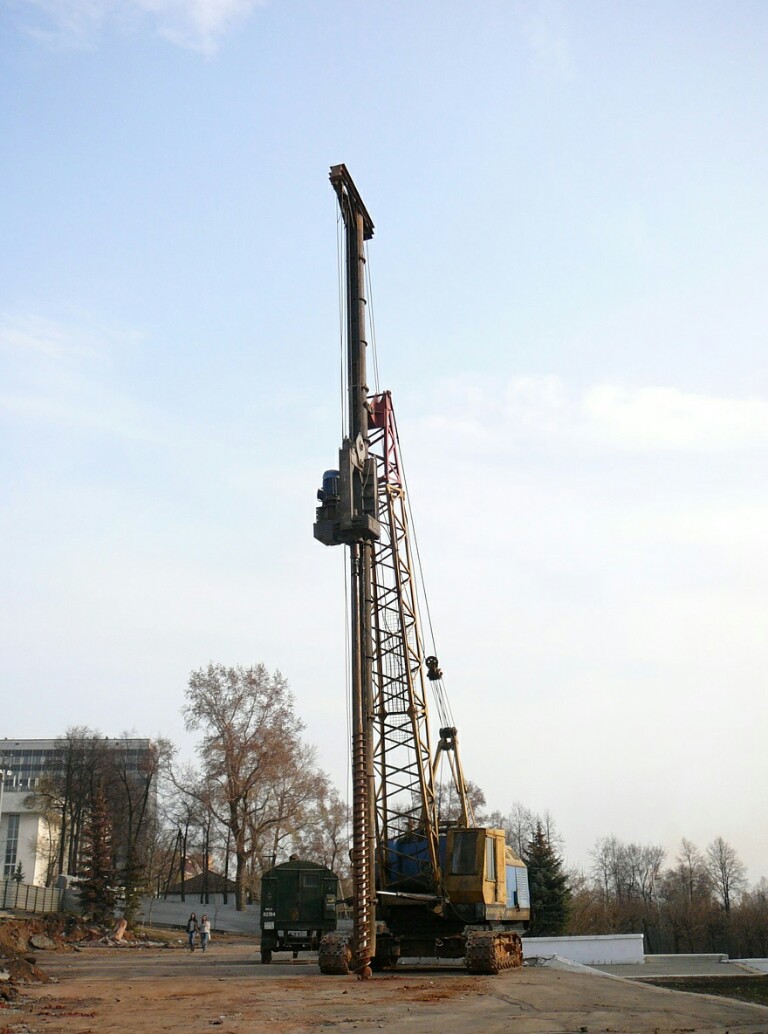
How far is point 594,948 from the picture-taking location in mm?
36250

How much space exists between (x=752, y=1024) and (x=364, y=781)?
978 centimetres

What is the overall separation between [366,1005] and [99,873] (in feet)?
115

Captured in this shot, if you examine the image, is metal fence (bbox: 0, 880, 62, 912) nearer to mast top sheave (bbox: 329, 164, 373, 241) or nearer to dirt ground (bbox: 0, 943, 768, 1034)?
dirt ground (bbox: 0, 943, 768, 1034)

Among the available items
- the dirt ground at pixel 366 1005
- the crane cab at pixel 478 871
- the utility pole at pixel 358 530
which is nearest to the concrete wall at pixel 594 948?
the crane cab at pixel 478 871

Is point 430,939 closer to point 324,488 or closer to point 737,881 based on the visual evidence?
point 324,488

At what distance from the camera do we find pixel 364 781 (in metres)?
21.5

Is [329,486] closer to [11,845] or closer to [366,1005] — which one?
[366,1005]

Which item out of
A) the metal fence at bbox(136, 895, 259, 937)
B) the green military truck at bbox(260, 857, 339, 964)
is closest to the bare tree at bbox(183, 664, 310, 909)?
the metal fence at bbox(136, 895, 259, 937)

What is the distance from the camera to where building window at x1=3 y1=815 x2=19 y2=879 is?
7581cm

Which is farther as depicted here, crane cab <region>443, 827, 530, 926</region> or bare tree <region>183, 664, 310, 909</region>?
bare tree <region>183, 664, 310, 909</region>

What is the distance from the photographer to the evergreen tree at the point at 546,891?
162 feet

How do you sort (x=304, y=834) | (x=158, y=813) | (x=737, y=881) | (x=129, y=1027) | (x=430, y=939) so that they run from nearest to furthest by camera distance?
(x=129, y=1027) < (x=430, y=939) < (x=304, y=834) < (x=158, y=813) < (x=737, y=881)

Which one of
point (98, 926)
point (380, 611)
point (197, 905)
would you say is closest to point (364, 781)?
point (380, 611)

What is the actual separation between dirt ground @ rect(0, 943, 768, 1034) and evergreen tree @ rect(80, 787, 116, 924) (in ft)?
78.6
